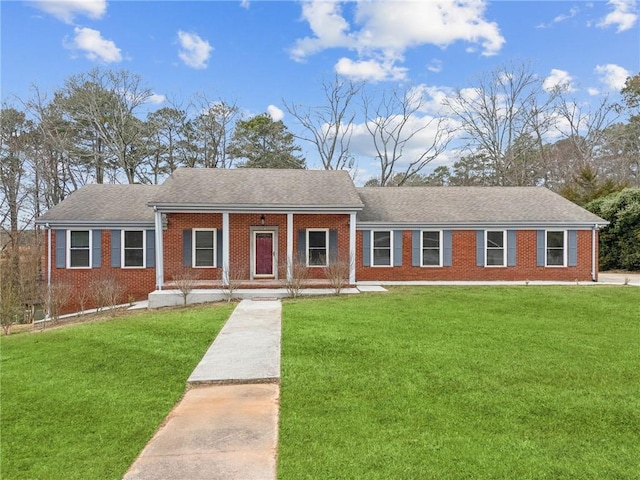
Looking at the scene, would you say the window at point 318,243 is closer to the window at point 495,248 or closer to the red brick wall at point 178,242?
the red brick wall at point 178,242

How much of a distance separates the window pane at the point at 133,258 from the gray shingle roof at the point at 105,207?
3.46 feet

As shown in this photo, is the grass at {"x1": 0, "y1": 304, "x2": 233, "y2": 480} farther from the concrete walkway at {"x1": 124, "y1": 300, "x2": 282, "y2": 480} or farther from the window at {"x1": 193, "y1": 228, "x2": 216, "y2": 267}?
the window at {"x1": 193, "y1": 228, "x2": 216, "y2": 267}

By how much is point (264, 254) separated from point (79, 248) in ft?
21.4

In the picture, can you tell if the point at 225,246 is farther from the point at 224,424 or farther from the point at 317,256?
the point at 224,424

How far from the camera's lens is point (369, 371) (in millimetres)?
5609

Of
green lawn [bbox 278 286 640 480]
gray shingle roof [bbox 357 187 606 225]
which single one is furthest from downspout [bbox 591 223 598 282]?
green lawn [bbox 278 286 640 480]

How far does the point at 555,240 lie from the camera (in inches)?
614

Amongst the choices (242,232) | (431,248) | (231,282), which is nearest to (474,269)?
(431,248)

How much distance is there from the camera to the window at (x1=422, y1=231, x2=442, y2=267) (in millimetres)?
15648

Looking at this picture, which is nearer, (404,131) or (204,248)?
(204,248)

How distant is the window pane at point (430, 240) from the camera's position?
1568 cm

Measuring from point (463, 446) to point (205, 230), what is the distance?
12.5 m

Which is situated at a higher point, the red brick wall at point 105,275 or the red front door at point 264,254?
the red front door at point 264,254

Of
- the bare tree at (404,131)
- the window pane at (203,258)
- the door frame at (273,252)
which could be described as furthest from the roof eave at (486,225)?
the bare tree at (404,131)
